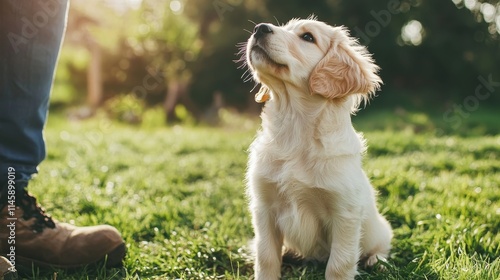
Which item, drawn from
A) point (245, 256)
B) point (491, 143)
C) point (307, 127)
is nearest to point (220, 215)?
point (245, 256)

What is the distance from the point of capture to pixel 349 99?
2.26 meters

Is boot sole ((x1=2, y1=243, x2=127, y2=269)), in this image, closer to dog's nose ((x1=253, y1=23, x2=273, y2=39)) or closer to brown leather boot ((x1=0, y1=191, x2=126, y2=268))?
brown leather boot ((x1=0, y1=191, x2=126, y2=268))

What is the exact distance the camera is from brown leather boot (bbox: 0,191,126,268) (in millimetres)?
2115

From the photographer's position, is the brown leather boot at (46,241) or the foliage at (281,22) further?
the foliage at (281,22)

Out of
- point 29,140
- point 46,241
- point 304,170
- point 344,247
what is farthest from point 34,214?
point 344,247

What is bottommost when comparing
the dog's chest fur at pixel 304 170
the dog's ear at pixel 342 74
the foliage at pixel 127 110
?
the foliage at pixel 127 110

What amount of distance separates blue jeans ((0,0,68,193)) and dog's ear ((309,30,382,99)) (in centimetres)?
117

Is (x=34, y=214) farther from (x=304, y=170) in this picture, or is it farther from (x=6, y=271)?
(x=304, y=170)

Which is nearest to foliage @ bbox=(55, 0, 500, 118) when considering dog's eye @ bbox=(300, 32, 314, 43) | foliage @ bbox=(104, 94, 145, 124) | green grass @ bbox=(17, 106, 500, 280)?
foliage @ bbox=(104, 94, 145, 124)

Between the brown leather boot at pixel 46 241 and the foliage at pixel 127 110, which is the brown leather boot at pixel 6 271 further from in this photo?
the foliage at pixel 127 110

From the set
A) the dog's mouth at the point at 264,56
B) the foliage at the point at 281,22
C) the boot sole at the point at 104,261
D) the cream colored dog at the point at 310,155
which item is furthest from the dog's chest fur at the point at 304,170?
the foliage at the point at 281,22

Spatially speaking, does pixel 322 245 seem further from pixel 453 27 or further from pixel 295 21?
pixel 453 27

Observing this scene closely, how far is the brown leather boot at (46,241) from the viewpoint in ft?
6.94

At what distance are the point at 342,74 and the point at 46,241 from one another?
150cm
